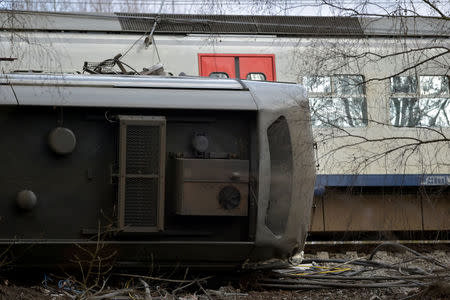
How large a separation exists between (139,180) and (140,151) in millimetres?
230

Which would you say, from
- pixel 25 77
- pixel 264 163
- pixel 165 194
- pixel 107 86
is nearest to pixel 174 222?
pixel 165 194

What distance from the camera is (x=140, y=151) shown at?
18.4 feet

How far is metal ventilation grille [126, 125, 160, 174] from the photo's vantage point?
18.4 feet

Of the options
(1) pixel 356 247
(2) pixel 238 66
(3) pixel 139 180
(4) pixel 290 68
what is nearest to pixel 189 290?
(3) pixel 139 180

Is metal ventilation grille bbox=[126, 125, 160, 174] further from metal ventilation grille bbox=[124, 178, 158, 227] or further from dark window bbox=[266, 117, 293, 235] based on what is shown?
dark window bbox=[266, 117, 293, 235]

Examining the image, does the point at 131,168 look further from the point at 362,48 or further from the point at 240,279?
the point at 362,48

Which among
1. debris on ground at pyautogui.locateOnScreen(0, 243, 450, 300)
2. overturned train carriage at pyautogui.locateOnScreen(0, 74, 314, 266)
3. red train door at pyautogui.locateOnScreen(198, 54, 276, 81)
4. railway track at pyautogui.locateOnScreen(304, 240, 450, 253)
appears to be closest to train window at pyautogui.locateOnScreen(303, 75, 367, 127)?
overturned train carriage at pyautogui.locateOnScreen(0, 74, 314, 266)

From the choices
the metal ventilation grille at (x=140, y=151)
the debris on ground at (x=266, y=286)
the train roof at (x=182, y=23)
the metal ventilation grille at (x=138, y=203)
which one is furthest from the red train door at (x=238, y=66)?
the metal ventilation grille at (x=138, y=203)

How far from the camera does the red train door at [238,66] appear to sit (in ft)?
32.9

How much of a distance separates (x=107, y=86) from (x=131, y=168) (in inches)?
27.3

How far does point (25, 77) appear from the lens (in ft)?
18.5

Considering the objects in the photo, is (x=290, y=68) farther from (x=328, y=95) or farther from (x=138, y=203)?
(x=138, y=203)

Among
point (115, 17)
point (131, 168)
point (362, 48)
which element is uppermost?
point (115, 17)

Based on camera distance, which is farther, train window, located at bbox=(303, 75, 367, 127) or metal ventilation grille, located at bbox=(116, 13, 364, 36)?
A: metal ventilation grille, located at bbox=(116, 13, 364, 36)
